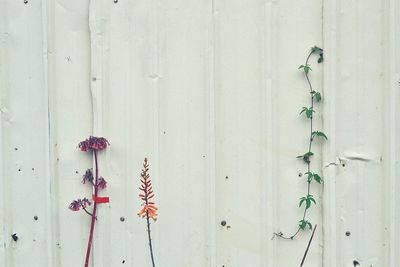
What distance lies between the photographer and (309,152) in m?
1.92

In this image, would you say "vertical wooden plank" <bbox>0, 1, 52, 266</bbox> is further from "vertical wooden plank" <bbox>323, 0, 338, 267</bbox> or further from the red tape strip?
"vertical wooden plank" <bbox>323, 0, 338, 267</bbox>

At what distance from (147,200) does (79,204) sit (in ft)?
0.84

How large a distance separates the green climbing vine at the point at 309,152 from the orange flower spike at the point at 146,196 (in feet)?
1.56

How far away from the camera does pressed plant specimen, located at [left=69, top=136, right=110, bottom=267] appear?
6.27 feet

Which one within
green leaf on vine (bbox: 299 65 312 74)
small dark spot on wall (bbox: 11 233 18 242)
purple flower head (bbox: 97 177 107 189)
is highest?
green leaf on vine (bbox: 299 65 312 74)

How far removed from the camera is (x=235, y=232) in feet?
6.39

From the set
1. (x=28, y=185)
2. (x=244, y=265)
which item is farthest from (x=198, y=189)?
(x=28, y=185)

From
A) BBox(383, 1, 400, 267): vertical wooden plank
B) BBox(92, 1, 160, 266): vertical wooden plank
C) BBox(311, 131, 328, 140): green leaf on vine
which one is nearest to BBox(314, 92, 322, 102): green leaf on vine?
BBox(311, 131, 328, 140): green leaf on vine

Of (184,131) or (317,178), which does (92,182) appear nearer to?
(184,131)

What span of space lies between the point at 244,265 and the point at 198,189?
0.34 metres

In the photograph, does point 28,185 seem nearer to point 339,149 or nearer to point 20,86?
point 20,86

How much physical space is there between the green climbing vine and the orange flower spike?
18.7 inches

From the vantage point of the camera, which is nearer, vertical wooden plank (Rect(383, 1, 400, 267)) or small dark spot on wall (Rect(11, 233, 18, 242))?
vertical wooden plank (Rect(383, 1, 400, 267))

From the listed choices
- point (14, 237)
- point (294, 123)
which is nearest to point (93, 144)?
point (14, 237)
